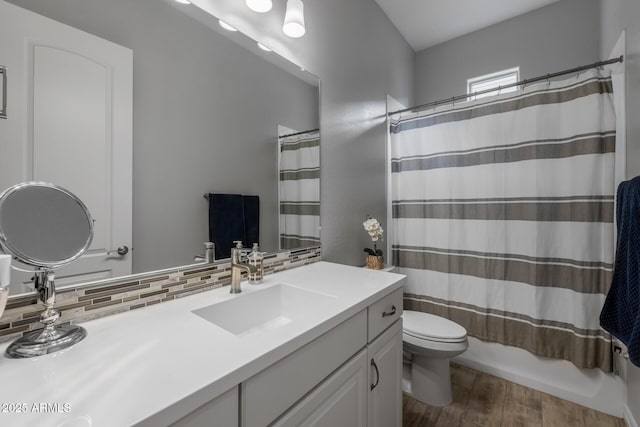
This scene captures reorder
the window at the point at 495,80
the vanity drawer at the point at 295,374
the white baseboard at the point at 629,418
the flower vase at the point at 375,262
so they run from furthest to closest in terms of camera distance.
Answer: the window at the point at 495,80 → the flower vase at the point at 375,262 → the white baseboard at the point at 629,418 → the vanity drawer at the point at 295,374

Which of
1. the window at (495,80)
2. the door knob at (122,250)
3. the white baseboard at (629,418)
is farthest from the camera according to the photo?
the window at (495,80)

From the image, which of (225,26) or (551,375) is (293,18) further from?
(551,375)

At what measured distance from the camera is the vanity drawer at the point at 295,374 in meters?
0.60

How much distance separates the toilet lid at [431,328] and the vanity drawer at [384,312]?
51 cm

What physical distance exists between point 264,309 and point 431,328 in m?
1.14

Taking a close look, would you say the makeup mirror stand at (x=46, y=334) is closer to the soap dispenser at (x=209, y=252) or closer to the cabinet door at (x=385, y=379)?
the soap dispenser at (x=209, y=252)

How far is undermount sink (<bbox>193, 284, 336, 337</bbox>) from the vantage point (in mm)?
942

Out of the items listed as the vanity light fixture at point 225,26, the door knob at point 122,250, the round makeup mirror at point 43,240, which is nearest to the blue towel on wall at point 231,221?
the door knob at point 122,250

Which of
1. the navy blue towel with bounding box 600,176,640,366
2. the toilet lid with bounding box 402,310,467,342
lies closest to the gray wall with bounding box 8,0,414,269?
the toilet lid with bounding box 402,310,467,342

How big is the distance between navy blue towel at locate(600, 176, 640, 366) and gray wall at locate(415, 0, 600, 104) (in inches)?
68.1

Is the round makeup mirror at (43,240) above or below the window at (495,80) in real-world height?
below

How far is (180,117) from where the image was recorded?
1.01 m

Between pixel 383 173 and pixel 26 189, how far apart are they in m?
2.08

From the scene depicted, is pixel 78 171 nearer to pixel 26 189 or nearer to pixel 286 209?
pixel 26 189
